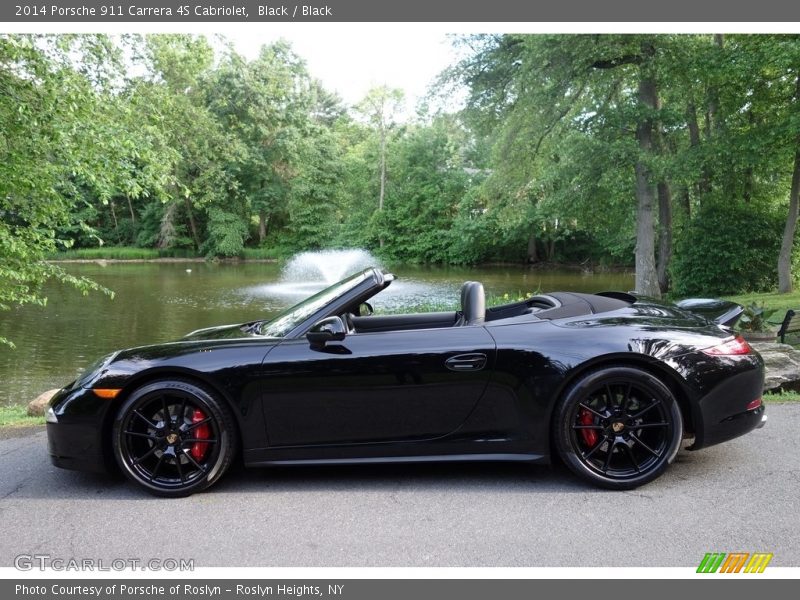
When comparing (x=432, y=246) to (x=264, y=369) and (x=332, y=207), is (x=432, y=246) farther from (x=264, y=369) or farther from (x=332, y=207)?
(x=264, y=369)

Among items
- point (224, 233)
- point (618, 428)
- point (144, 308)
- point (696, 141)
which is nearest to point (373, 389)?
point (618, 428)

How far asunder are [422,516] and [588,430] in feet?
3.49

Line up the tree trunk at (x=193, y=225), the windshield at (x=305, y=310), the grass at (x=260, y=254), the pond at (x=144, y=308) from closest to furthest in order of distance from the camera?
the windshield at (x=305, y=310), the pond at (x=144, y=308), the grass at (x=260, y=254), the tree trunk at (x=193, y=225)

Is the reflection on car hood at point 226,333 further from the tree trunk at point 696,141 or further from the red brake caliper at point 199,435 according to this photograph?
the tree trunk at point 696,141

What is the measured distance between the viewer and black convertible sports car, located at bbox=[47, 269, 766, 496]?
3.46m

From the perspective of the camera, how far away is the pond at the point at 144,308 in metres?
11.2

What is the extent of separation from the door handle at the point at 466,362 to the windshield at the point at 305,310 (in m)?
0.77

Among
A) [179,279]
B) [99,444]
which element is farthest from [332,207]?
[99,444]

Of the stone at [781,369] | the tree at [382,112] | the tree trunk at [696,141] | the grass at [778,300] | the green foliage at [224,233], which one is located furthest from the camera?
the tree at [382,112]

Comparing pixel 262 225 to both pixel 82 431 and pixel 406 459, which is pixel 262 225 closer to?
pixel 82 431

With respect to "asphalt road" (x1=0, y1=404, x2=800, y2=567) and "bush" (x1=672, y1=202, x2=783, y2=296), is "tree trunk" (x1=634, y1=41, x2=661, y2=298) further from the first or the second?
"asphalt road" (x1=0, y1=404, x2=800, y2=567)

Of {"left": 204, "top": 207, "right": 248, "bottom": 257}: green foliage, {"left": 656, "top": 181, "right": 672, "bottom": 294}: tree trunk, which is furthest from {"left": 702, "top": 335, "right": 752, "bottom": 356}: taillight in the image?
{"left": 204, "top": 207, "right": 248, "bottom": 257}: green foliage

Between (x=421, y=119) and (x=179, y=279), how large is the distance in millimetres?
24483

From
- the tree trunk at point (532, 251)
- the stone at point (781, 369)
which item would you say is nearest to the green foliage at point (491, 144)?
the tree trunk at point (532, 251)
